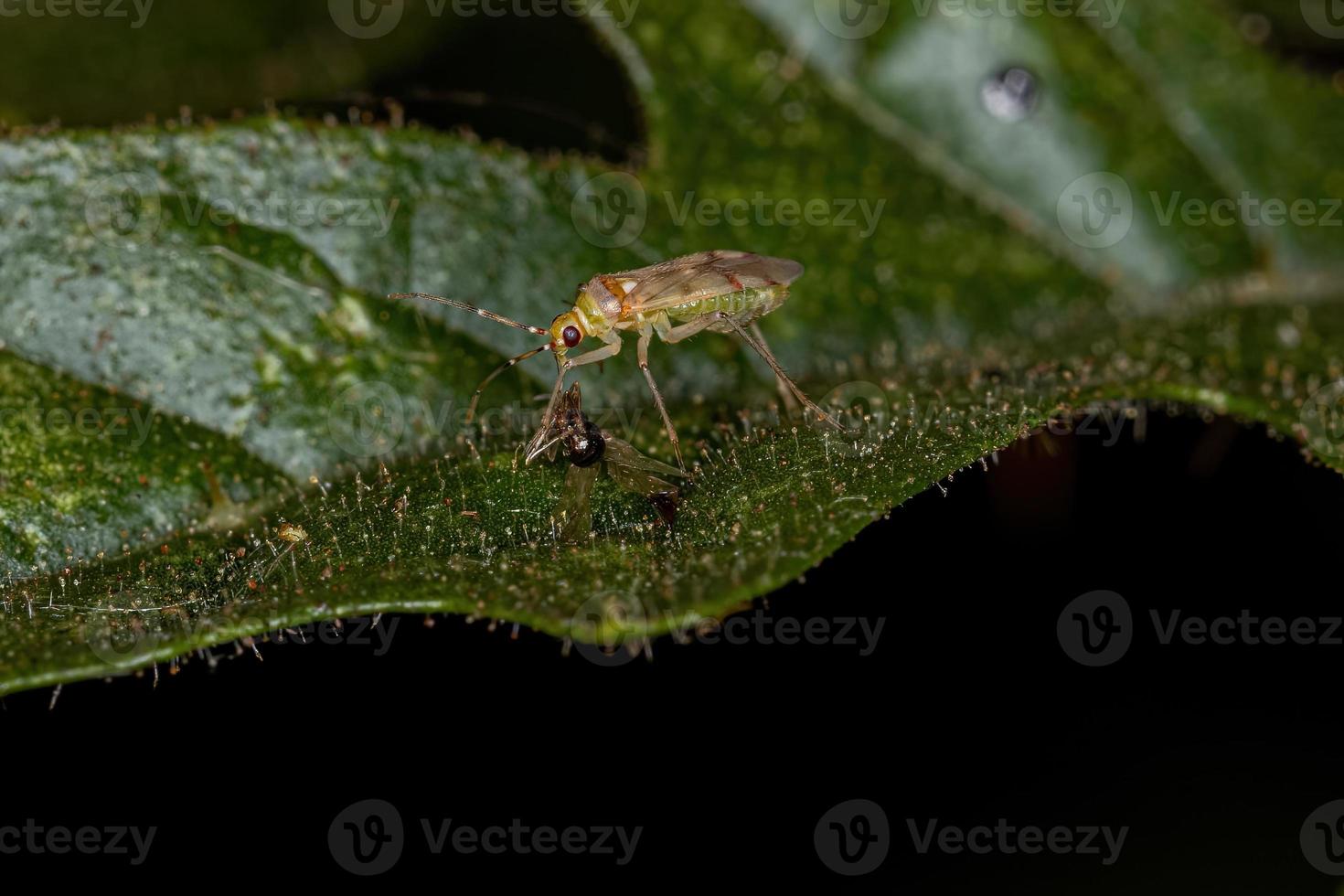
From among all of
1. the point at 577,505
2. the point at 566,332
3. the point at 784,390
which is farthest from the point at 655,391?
the point at 577,505

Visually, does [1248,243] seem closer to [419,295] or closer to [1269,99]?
[1269,99]

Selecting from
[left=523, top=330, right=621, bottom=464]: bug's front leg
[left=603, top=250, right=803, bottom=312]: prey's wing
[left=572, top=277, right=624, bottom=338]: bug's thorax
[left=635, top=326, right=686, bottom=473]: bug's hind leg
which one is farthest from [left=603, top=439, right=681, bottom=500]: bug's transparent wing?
[left=603, top=250, right=803, bottom=312]: prey's wing

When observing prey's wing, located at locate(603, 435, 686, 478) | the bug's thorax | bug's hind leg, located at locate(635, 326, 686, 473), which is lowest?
prey's wing, located at locate(603, 435, 686, 478)

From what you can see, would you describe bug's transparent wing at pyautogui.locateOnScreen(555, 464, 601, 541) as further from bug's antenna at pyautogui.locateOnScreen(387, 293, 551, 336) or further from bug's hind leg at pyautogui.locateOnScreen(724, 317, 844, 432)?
bug's antenna at pyautogui.locateOnScreen(387, 293, 551, 336)

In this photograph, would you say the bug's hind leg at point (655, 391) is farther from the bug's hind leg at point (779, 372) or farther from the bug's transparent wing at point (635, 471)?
the bug's hind leg at point (779, 372)

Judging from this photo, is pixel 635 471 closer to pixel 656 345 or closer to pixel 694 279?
pixel 694 279

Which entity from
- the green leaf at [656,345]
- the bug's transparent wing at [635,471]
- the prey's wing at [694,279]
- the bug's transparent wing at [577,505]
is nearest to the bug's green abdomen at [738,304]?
the prey's wing at [694,279]
